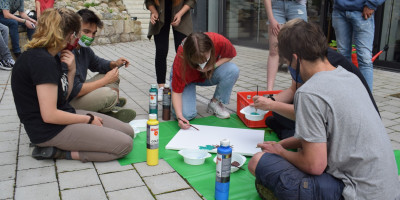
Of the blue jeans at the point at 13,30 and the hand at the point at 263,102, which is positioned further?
the blue jeans at the point at 13,30

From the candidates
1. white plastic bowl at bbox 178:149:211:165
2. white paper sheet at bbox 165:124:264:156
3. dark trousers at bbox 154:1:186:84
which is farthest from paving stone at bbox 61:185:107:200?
dark trousers at bbox 154:1:186:84

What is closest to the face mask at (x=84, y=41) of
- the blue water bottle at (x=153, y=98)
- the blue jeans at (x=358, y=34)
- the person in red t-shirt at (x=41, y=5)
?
the blue water bottle at (x=153, y=98)

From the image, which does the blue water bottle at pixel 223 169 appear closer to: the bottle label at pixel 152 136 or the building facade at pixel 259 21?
the bottle label at pixel 152 136

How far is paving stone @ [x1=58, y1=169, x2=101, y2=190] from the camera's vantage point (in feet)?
7.44

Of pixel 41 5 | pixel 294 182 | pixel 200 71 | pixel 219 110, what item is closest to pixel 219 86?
pixel 219 110

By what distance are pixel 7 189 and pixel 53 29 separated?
3.12 feet

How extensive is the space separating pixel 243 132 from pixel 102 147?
1169 millimetres

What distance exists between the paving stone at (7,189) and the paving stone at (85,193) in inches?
A: 11.2

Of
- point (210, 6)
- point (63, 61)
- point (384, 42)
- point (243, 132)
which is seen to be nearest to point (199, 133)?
point (243, 132)

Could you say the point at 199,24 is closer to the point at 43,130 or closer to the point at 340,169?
the point at 43,130

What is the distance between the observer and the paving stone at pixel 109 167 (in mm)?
2477

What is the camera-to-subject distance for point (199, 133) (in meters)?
3.08

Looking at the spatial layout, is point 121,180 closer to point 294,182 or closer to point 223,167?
point 223,167

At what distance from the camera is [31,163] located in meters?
2.56
